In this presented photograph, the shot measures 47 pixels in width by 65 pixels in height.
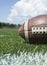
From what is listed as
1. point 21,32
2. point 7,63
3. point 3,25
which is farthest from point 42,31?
point 3,25

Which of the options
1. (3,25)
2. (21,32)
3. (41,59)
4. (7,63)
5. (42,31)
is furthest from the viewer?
(3,25)

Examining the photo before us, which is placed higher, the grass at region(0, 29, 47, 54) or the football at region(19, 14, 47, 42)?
the football at region(19, 14, 47, 42)

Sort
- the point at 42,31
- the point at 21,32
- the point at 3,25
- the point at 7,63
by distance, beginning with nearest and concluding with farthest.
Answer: the point at 7,63 < the point at 42,31 < the point at 21,32 < the point at 3,25

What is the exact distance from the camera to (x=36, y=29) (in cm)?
1067

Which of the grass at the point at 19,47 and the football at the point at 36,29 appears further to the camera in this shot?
the football at the point at 36,29

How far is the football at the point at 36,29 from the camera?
10655mm

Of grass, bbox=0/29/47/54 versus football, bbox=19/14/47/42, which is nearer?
grass, bbox=0/29/47/54

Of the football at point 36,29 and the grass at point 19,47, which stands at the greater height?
the football at point 36,29

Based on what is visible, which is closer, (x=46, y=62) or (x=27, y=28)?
(x=46, y=62)

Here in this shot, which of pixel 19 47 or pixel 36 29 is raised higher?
pixel 36 29

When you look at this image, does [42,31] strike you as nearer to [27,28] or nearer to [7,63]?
[27,28]

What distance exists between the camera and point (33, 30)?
10812 millimetres

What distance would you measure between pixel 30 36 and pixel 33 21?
2.13 ft

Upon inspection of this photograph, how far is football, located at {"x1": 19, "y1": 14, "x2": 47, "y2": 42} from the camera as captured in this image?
35.0 feet
